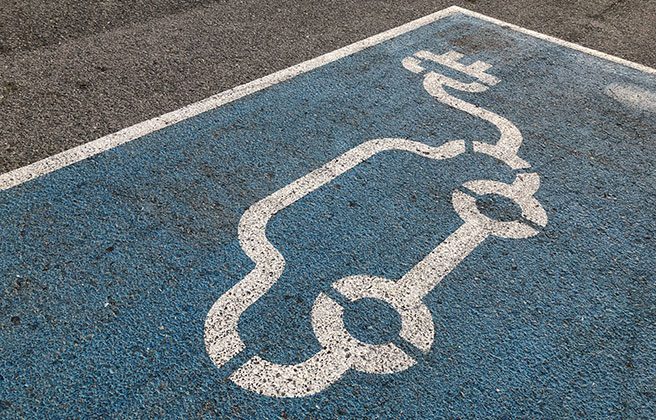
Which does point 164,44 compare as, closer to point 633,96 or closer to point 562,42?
point 562,42

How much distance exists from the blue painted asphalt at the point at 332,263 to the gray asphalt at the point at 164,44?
0.52 meters

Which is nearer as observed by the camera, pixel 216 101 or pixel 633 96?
pixel 216 101

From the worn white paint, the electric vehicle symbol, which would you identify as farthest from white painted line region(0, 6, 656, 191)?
the electric vehicle symbol

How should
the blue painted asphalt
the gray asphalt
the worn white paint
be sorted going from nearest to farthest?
1. the blue painted asphalt
2. the gray asphalt
3. the worn white paint

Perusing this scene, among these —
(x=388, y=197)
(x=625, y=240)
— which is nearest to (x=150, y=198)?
(x=388, y=197)

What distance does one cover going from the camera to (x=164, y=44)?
5.62 metres

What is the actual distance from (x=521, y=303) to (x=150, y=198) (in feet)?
7.76

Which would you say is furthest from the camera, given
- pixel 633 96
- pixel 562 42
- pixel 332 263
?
pixel 562 42

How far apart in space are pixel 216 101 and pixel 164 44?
48.9 inches

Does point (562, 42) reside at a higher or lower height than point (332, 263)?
higher

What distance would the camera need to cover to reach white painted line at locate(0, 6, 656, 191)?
13.1ft

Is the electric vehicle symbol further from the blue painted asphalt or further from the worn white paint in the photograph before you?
the worn white paint

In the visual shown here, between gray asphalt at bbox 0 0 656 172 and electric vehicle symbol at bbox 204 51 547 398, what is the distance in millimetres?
1501

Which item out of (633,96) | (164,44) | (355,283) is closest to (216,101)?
(164,44)
